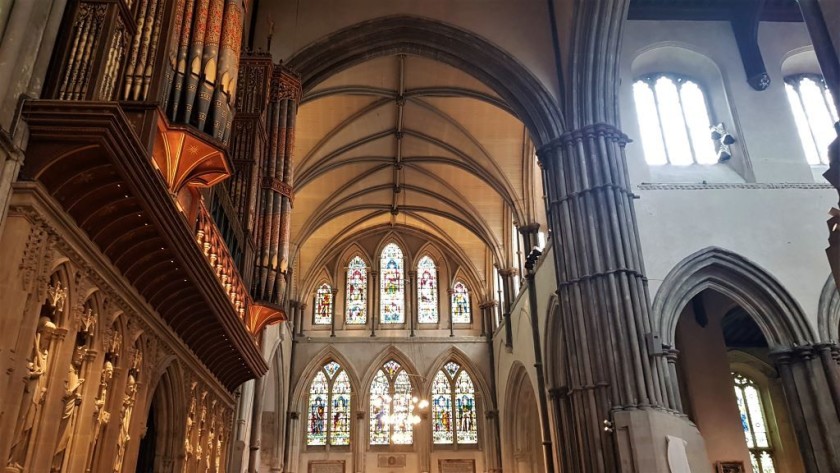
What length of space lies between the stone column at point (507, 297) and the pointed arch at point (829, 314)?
9.77 meters

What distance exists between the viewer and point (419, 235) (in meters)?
25.9

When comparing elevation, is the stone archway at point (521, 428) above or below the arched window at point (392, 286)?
below

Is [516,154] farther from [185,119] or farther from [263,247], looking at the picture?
[185,119]

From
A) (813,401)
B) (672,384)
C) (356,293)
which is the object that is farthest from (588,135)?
(356,293)

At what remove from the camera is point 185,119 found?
6.22 m

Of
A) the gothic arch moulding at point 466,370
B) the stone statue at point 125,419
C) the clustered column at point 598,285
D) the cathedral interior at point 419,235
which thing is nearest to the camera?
the cathedral interior at point 419,235

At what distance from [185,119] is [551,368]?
1211cm

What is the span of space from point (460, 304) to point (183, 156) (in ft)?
64.3

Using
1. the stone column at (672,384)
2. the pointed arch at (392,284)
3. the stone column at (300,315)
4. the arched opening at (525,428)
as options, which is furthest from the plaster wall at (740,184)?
the stone column at (300,315)

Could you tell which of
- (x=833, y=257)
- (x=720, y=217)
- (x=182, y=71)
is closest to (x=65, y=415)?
(x=182, y=71)

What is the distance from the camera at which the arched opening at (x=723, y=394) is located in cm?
1438

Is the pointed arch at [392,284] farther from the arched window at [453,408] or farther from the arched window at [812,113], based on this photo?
the arched window at [812,113]

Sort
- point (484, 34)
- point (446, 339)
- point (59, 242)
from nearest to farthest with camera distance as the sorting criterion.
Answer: point (59, 242) → point (484, 34) → point (446, 339)

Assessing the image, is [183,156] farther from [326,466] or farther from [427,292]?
[427,292]
